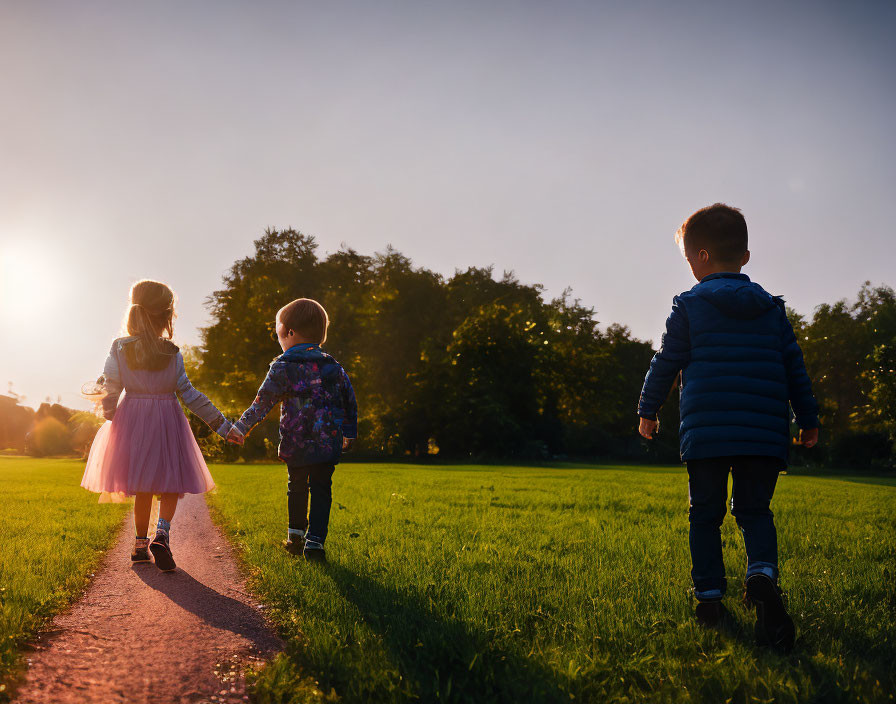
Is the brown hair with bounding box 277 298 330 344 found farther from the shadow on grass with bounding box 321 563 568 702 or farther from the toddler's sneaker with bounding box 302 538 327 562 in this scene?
the shadow on grass with bounding box 321 563 568 702

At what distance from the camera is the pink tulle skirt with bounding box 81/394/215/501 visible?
5008mm

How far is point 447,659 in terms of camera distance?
2.85 meters

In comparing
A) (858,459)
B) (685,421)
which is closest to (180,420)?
(685,421)

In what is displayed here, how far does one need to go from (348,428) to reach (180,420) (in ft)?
4.77

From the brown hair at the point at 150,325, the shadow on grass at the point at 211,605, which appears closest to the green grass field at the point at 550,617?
the shadow on grass at the point at 211,605

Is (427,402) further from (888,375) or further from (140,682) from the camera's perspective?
(140,682)

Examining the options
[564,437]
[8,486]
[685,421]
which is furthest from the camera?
[564,437]

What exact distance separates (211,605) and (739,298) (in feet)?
12.0

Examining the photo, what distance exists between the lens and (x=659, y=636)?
305 centimetres

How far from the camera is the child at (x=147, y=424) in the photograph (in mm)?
5031

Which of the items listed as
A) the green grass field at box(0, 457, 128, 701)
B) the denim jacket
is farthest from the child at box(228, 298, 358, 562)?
the green grass field at box(0, 457, 128, 701)

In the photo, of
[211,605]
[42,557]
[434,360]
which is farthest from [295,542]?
[434,360]

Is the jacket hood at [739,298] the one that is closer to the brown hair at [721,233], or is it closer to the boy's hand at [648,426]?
the brown hair at [721,233]

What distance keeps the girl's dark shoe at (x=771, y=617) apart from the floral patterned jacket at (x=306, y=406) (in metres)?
3.32
